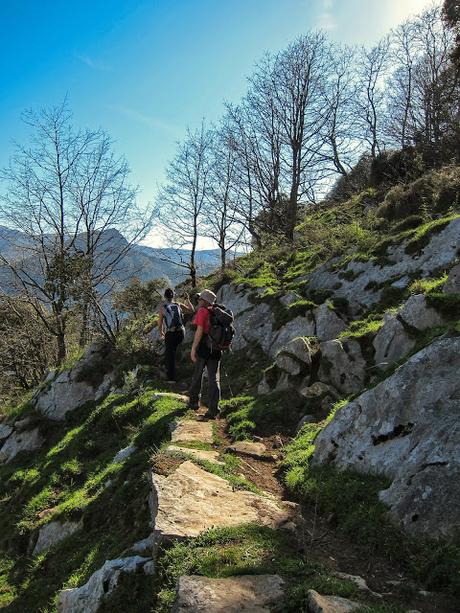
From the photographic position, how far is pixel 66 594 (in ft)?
17.1

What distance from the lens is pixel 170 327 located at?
39.9 feet

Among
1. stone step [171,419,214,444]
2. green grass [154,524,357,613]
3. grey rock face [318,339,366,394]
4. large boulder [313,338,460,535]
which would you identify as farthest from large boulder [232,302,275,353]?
green grass [154,524,357,613]

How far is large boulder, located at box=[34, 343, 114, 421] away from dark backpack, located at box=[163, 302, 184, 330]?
10.8ft

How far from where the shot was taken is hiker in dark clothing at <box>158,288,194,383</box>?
1212 cm

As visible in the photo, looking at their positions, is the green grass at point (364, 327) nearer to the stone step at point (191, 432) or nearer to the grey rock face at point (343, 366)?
the grey rock face at point (343, 366)

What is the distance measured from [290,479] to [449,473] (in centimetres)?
258

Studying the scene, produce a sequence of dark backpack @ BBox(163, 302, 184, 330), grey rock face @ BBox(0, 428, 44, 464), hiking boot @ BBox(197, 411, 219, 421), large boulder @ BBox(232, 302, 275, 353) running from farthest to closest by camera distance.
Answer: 1. grey rock face @ BBox(0, 428, 44, 464)
2. large boulder @ BBox(232, 302, 275, 353)
3. dark backpack @ BBox(163, 302, 184, 330)
4. hiking boot @ BBox(197, 411, 219, 421)

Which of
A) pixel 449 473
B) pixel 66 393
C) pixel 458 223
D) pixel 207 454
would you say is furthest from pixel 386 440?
pixel 66 393

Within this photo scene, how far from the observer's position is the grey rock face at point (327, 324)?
10.9m

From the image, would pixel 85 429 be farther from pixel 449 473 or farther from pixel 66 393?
pixel 449 473

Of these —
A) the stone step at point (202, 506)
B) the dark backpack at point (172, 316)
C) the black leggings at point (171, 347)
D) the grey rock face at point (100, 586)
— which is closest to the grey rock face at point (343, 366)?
the stone step at point (202, 506)

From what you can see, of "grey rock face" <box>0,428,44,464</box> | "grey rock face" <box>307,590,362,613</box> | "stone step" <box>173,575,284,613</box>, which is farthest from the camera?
Answer: "grey rock face" <box>0,428,44,464</box>

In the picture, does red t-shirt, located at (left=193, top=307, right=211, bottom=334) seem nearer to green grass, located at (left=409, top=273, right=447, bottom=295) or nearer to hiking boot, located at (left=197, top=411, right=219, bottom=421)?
hiking boot, located at (left=197, top=411, right=219, bottom=421)

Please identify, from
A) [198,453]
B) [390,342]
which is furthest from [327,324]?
[198,453]
